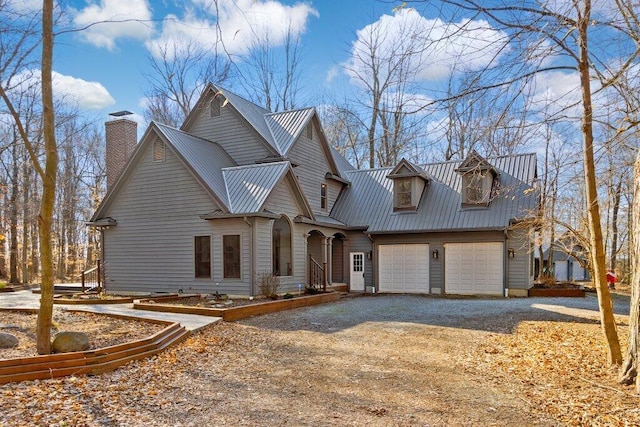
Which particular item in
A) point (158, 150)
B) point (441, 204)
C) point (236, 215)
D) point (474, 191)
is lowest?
point (236, 215)

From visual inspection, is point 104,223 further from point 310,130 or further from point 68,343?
point 68,343

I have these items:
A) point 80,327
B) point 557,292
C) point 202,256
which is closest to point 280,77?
point 202,256

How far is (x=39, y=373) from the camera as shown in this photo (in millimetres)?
5938

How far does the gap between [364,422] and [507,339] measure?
584cm

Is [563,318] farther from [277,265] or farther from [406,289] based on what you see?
[277,265]

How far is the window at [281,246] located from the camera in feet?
59.8

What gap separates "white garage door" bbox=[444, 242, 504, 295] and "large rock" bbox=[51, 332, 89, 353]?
14624mm

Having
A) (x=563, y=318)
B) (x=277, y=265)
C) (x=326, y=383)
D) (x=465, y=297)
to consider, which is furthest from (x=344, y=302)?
(x=326, y=383)

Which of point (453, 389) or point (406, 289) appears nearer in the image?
point (453, 389)

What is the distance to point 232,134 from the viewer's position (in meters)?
19.0

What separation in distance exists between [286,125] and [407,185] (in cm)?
581

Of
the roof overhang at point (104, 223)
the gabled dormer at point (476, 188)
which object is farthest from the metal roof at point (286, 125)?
the gabled dormer at point (476, 188)

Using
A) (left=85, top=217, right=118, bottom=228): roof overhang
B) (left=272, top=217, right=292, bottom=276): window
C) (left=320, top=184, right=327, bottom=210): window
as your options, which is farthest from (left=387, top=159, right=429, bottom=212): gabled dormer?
(left=85, top=217, right=118, bottom=228): roof overhang

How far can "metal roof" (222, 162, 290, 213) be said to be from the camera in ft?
48.9
